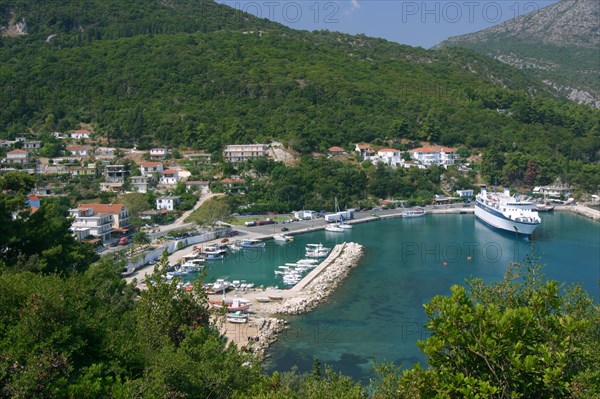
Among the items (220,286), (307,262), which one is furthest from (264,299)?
(307,262)

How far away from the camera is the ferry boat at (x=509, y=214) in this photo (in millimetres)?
27891

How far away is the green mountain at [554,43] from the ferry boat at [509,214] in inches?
2204

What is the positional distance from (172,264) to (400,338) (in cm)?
1000

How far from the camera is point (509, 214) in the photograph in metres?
28.8

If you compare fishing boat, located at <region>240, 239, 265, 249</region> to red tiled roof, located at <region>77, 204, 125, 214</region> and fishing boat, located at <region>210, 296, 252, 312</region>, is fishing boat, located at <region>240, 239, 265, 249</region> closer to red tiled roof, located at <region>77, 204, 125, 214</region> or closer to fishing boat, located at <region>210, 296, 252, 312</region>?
red tiled roof, located at <region>77, 204, 125, 214</region>

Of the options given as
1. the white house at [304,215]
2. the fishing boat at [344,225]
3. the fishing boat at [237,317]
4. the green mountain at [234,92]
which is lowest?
the fishing boat at [237,317]

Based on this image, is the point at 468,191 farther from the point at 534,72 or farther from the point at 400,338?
the point at 534,72

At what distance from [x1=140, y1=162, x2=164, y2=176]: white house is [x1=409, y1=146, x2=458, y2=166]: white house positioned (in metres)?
18.3

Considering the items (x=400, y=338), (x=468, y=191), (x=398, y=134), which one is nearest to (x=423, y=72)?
(x=398, y=134)

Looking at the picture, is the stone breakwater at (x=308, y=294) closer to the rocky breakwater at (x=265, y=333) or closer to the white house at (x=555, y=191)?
the rocky breakwater at (x=265, y=333)

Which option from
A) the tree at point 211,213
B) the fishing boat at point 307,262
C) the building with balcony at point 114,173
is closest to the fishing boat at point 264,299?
the fishing boat at point 307,262

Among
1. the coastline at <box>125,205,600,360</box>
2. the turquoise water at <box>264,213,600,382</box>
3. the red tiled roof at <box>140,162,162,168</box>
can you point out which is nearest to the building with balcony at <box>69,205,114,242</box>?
the coastline at <box>125,205,600,360</box>

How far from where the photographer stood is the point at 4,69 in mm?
46531

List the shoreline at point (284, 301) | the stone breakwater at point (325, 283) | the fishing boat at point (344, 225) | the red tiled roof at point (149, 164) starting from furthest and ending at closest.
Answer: the red tiled roof at point (149, 164) → the fishing boat at point (344, 225) → the stone breakwater at point (325, 283) → the shoreline at point (284, 301)
